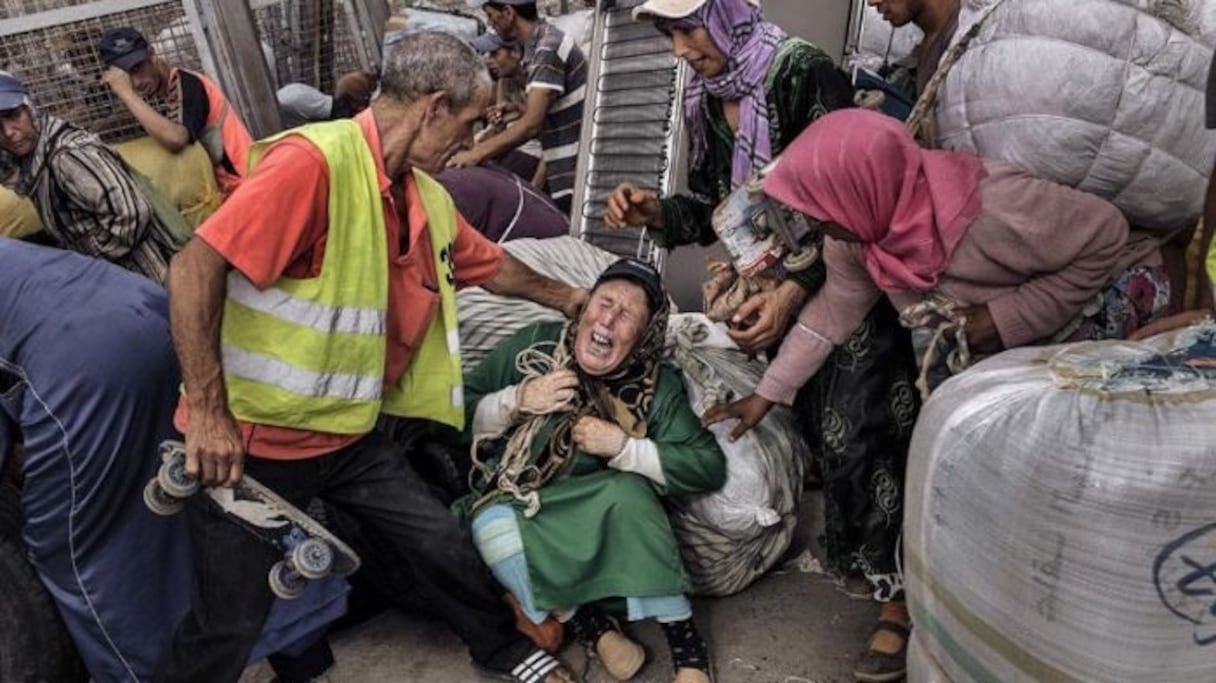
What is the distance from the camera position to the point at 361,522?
8.65 ft

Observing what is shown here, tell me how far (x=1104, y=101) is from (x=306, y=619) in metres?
2.24

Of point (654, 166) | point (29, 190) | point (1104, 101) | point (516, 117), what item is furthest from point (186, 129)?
point (1104, 101)

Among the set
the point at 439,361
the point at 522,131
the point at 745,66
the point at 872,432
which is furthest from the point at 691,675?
the point at 522,131

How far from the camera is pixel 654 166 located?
3.71 meters

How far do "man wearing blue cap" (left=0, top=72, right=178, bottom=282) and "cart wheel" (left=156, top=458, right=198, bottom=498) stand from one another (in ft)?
4.13

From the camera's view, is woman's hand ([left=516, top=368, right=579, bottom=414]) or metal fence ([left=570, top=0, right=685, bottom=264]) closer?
woman's hand ([left=516, top=368, right=579, bottom=414])

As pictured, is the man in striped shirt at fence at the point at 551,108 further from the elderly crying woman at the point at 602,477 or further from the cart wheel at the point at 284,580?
the cart wheel at the point at 284,580

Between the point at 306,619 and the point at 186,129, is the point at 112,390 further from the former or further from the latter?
the point at 186,129

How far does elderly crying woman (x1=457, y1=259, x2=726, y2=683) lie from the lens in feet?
8.39

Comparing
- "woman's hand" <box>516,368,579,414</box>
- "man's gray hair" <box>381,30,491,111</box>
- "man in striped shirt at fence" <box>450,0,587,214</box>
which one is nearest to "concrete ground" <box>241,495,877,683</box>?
"woman's hand" <box>516,368,579,414</box>

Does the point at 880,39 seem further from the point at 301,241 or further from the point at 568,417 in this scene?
the point at 301,241

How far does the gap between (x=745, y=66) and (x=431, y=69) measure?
2.83 feet

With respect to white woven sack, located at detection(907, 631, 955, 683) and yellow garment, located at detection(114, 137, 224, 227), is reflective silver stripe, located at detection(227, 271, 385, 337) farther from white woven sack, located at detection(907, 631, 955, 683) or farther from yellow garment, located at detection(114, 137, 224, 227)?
yellow garment, located at detection(114, 137, 224, 227)

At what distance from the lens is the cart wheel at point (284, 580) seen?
7.47 ft
